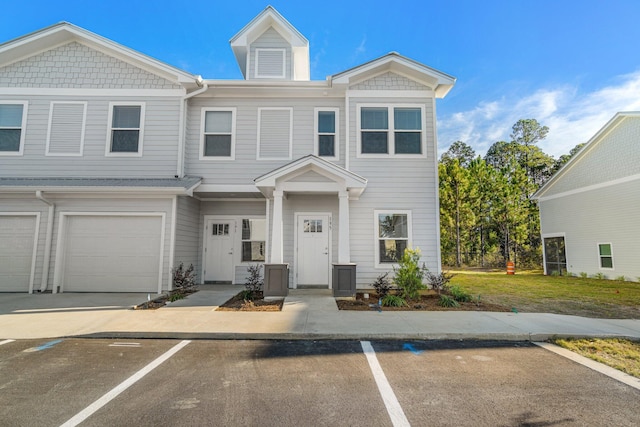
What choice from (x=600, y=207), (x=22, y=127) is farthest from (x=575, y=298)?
(x=22, y=127)

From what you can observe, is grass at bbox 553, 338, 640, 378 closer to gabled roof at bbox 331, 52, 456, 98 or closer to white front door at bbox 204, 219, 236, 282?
gabled roof at bbox 331, 52, 456, 98

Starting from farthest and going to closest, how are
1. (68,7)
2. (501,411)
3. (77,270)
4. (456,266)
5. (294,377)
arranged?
(456,266) → (68,7) → (77,270) → (294,377) → (501,411)

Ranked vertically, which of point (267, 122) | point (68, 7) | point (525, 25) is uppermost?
point (68, 7)

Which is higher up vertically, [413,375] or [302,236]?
[302,236]

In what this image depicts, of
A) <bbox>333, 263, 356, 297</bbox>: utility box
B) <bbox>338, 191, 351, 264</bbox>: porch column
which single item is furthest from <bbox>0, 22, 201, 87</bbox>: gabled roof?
<bbox>333, 263, 356, 297</bbox>: utility box

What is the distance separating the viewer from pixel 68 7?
35.8 feet

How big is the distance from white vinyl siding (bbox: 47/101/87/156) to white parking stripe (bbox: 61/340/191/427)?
8.07m

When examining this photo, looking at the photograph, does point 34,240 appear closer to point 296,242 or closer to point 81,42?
point 81,42

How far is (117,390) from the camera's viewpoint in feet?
11.0

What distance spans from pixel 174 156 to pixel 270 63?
471 centimetres

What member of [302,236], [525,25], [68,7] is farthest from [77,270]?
[525,25]

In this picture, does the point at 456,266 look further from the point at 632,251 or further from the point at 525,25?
the point at 525,25

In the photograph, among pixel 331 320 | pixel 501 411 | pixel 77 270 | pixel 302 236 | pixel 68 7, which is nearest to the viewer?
pixel 501 411

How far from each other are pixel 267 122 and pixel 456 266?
60.2ft
